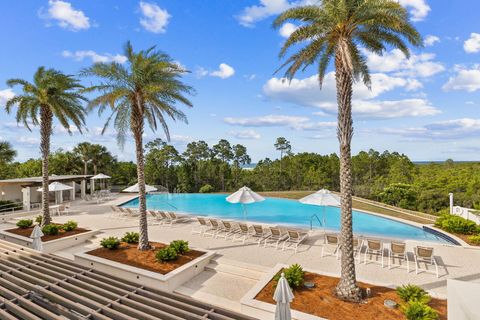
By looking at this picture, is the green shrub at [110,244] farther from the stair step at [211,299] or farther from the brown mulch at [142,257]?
the stair step at [211,299]

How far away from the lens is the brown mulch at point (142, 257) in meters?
8.51

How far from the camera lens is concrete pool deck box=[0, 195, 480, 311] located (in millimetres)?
7480

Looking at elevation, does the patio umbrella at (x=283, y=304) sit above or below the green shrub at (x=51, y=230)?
above

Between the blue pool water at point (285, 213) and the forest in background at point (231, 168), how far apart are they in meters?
6.17

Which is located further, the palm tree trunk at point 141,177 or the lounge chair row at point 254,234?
the lounge chair row at point 254,234

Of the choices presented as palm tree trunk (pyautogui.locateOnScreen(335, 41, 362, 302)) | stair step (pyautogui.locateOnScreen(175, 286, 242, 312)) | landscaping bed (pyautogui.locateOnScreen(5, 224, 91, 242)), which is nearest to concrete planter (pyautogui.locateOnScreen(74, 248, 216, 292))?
stair step (pyautogui.locateOnScreen(175, 286, 242, 312))

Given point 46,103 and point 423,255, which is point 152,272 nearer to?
point 423,255

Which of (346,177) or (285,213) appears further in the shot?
(285,213)

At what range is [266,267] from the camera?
8445 millimetres

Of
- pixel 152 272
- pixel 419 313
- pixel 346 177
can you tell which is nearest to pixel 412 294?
pixel 419 313

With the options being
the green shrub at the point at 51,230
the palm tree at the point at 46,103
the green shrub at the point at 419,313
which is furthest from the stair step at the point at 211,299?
the palm tree at the point at 46,103

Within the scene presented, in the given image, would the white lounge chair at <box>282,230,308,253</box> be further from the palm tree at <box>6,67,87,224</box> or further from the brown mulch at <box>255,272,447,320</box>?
the palm tree at <box>6,67,87,224</box>

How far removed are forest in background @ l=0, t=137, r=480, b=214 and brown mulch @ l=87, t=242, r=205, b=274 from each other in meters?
24.3

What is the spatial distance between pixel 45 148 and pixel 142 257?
9.30m
